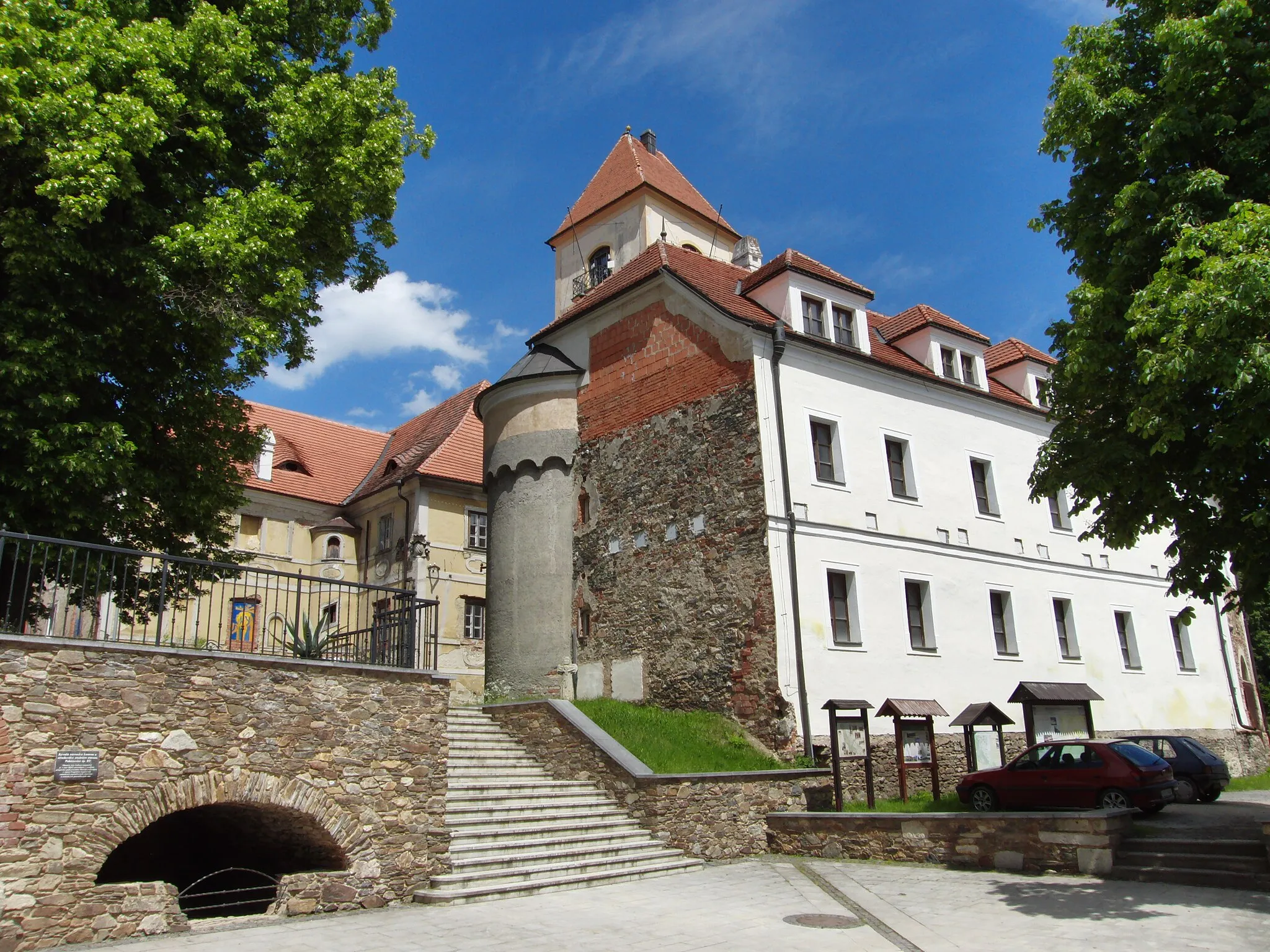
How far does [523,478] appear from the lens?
2338cm

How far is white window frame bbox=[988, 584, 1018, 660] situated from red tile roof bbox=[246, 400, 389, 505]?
24.1 meters

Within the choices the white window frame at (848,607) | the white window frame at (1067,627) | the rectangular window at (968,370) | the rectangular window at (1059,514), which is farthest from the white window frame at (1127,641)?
the white window frame at (848,607)

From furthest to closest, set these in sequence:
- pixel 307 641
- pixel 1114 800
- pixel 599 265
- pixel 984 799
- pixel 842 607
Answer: pixel 599 265, pixel 842 607, pixel 984 799, pixel 1114 800, pixel 307 641

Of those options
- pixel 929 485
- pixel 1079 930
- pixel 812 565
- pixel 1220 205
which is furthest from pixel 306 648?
pixel 929 485

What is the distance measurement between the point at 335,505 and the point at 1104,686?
2657cm

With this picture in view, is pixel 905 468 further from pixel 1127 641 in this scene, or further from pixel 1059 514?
pixel 1127 641

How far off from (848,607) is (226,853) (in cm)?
1255

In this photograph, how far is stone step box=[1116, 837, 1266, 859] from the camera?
1138 cm

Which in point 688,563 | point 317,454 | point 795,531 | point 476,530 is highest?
point 317,454

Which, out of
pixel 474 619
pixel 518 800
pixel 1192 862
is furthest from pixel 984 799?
pixel 474 619

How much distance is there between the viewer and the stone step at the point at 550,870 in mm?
11492

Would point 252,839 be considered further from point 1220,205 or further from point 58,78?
point 1220,205

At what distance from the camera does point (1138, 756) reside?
15.4 m

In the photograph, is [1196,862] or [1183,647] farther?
[1183,647]
